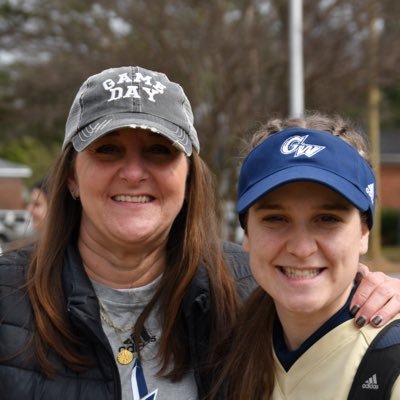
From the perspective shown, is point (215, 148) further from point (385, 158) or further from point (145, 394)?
point (385, 158)

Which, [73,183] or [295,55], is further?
[295,55]

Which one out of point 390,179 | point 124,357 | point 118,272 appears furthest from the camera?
point 390,179

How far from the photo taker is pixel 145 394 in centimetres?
261

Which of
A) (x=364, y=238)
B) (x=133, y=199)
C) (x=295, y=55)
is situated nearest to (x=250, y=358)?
(x=364, y=238)

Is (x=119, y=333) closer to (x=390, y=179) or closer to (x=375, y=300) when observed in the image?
(x=375, y=300)

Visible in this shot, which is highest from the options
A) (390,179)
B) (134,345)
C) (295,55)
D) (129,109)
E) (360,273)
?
(390,179)

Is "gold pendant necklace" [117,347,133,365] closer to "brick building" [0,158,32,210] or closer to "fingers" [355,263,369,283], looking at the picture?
"fingers" [355,263,369,283]

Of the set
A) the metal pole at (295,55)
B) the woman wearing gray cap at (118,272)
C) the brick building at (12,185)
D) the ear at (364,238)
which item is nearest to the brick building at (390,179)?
the brick building at (12,185)

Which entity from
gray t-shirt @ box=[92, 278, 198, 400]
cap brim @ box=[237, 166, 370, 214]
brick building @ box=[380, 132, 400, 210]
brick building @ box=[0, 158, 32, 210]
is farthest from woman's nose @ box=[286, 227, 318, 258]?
brick building @ box=[380, 132, 400, 210]

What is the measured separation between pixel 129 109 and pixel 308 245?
0.78 meters

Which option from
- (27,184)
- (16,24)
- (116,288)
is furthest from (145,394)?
(27,184)

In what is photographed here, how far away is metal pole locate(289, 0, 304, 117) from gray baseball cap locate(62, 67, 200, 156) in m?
8.16

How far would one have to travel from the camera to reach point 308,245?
7.29ft

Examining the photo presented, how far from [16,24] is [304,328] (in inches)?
471
